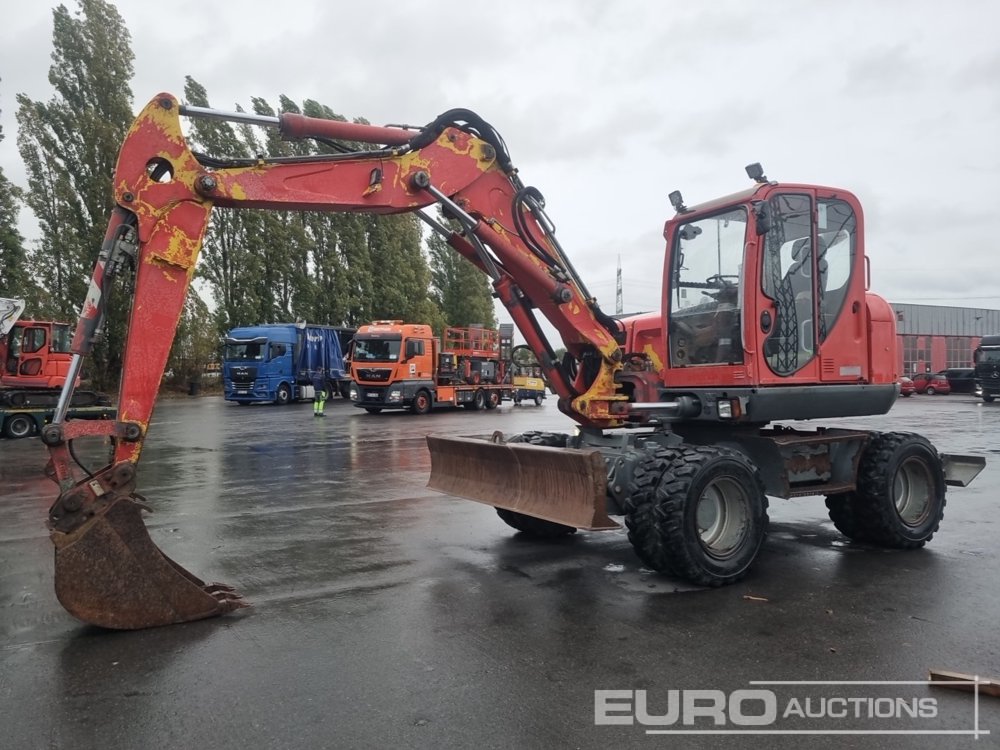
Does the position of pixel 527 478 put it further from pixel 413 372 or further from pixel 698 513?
pixel 413 372

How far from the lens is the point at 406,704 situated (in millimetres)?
3840

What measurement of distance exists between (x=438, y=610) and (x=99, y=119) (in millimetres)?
37562

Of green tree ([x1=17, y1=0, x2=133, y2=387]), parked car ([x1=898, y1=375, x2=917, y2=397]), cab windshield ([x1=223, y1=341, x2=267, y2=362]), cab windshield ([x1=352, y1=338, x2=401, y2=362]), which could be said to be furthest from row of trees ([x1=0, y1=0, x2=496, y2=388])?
parked car ([x1=898, y1=375, x2=917, y2=397])

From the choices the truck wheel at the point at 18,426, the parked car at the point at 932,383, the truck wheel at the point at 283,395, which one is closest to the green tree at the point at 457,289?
the truck wheel at the point at 283,395

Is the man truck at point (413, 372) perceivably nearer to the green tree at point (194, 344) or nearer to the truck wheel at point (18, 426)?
the truck wheel at point (18, 426)

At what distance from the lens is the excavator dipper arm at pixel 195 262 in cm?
477

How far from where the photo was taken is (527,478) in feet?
22.1

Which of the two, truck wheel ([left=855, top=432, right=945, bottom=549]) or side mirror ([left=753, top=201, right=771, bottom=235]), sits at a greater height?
side mirror ([left=753, top=201, right=771, bottom=235])

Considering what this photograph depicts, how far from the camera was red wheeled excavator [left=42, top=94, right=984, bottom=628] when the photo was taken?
4992mm

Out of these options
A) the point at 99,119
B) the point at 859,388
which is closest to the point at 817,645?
the point at 859,388

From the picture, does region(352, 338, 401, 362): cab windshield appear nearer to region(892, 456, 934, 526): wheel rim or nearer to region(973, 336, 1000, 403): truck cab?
region(892, 456, 934, 526): wheel rim

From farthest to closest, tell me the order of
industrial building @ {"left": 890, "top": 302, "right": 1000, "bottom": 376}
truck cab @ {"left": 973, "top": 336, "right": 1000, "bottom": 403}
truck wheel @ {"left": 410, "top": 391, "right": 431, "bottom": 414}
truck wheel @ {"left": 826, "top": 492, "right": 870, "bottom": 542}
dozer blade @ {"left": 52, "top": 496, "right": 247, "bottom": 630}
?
industrial building @ {"left": 890, "top": 302, "right": 1000, "bottom": 376}, truck cab @ {"left": 973, "top": 336, "right": 1000, "bottom": 403}, truck wheel @ {"left": 410, "top": 391, "right": 431, "bottom": 414}, truck wheel @ {"left": 826, "top": 492, "right": 870, "bottom": 542}, dozer blade @ {"left": 52, "top": 496, "right": 247, "bottom": 630}

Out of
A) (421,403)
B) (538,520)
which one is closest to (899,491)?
(538,520)

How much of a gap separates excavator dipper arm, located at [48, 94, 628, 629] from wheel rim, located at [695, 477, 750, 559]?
93cm
